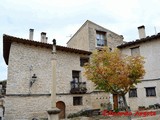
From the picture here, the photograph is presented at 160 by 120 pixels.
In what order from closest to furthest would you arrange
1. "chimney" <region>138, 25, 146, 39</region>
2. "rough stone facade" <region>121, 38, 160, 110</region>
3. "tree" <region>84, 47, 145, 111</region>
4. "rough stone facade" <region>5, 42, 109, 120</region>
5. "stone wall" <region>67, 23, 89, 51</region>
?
1. "tree" <region>84, 47, 145, 111</region>
2. "rough stone facade" <region>5, 42, 109, 120</region>
3. "rough stone facade" <region>121, 38, 160, 110</region>
4. "chimney" <region>138, 25, 146, 39</region>
5. "stone wall" <region>67, 23, 89, 51</region>

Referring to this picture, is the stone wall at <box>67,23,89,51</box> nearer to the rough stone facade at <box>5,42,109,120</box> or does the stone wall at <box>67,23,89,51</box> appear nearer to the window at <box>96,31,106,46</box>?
the window at <box>96,31,106,46</box>

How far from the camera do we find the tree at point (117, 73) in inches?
392

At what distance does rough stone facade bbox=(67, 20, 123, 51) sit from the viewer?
2239 cm

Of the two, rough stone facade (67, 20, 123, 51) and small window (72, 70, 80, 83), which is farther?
rough stone facade (67, 20, 123, 51)

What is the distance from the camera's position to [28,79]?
1673 centimetres

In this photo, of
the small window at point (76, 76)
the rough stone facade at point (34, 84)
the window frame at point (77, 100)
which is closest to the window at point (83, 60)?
the small window at point (76, 76)

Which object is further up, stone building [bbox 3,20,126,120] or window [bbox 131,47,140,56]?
window [bbox 131,47,140,56]

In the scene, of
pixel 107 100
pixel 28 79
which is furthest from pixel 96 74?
pixel 107 100

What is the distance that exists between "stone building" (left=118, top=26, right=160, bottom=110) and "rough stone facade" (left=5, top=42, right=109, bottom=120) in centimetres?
505

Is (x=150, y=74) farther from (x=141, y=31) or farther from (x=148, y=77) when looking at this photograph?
(x=141, y=31)

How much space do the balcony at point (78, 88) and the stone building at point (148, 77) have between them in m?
5.18

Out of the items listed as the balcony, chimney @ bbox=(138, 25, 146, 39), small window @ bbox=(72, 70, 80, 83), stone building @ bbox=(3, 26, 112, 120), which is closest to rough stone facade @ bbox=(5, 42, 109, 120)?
stone building @ bbox=(3, 26, 112, 120)

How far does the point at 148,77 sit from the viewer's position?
Result: 1891 centimetres

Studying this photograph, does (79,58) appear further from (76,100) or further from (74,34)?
(74,34)
